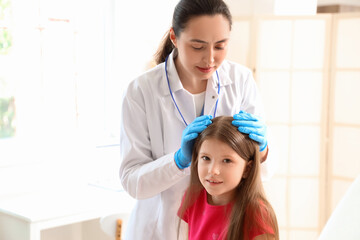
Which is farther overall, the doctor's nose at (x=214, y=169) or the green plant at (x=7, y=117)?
the green plant at (x=7, y=117)

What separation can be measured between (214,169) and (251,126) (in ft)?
0.53

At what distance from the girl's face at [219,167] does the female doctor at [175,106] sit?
0.22 ft

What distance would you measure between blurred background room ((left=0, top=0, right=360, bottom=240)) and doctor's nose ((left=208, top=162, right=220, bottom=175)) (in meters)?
1.60

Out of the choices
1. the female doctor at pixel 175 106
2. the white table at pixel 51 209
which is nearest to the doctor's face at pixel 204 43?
the female doctor at pixel 175 106

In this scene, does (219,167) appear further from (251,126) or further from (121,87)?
(121,87)

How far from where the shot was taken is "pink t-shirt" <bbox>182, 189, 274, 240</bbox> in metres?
1.41

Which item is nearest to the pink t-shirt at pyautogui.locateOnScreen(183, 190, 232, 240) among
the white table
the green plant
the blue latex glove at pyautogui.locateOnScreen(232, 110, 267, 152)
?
the blue latex glove at pyautogui.locateOnScreen(232, 110, 267, 152)

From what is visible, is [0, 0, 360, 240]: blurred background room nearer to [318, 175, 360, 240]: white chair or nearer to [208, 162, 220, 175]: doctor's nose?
[208, 162, 220, 175]: doctor's nose

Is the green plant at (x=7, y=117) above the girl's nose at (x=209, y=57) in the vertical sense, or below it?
below

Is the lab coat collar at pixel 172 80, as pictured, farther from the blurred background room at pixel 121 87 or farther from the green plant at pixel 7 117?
the green plant at pixel 7 117

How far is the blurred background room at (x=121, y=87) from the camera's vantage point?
→ 3.07 meters

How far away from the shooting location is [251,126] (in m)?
1.45

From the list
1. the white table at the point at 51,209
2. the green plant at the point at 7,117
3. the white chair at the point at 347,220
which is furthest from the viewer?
the green plant at the point at 7,117

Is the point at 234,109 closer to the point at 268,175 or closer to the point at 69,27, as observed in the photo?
the point at 268,175
